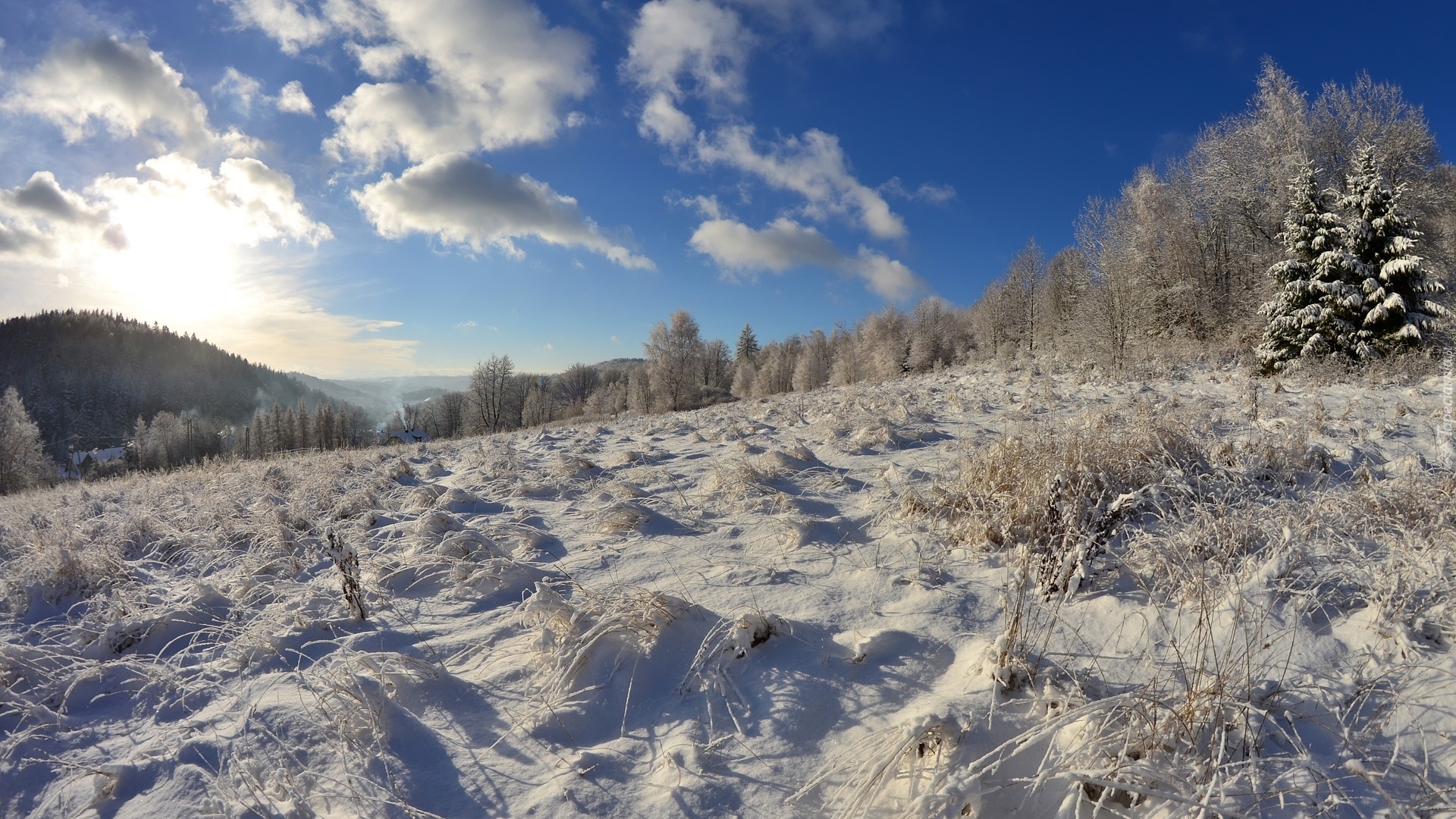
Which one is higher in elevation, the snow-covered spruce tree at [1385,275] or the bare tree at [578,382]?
the bare tree at [578,382]

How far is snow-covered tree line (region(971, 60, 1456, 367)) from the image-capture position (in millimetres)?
12211

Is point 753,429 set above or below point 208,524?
above

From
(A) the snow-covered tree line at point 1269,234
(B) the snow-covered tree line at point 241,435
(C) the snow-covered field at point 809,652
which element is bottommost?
(C) the snow-covered field at point 809,652

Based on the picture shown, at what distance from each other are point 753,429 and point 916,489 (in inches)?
201

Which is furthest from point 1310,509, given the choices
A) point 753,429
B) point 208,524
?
point 208,524

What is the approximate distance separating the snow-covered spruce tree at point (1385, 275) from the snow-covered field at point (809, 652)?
36.0 feet

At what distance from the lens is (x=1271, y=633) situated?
2.24 meters

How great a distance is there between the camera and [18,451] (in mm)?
32906

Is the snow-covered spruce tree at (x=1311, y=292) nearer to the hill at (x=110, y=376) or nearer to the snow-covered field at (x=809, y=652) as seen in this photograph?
the snow-covered field at (x=809, y=652)

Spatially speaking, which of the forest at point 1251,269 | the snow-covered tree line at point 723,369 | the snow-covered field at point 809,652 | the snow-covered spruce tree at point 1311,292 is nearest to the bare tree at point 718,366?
the snow-covered tree line at point 723,369

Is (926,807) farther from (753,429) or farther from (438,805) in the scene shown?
(753,429)

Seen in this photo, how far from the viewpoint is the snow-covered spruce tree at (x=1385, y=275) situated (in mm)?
11375

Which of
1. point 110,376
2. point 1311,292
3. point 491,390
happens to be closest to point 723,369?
point 491,390

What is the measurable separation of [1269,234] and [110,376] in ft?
636
